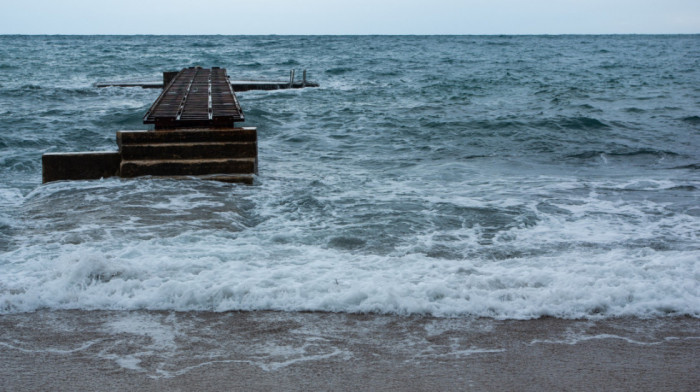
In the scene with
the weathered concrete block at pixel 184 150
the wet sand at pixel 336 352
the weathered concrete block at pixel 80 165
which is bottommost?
the wet sand at pixel 336 352

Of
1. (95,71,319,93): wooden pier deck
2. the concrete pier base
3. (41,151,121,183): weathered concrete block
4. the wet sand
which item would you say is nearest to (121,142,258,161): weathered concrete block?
the concrete pier base

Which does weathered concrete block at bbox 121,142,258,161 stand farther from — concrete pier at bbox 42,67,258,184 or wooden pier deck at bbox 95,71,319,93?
wooden pier deck at bbox 95,71,319,93

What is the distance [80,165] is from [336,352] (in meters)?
6.33

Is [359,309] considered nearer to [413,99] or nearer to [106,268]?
[106,268]

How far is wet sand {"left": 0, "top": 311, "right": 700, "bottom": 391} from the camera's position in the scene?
3609 mm

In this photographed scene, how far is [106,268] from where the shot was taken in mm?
5113

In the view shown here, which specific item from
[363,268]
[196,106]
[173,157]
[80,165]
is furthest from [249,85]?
[363,268]

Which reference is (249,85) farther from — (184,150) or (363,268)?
(363,268)

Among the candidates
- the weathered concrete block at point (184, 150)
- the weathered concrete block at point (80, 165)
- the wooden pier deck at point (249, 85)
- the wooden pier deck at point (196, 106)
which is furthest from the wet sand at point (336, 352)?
the wooden pier deck at point (249, 85)

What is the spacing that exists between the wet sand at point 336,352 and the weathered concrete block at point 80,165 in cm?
478

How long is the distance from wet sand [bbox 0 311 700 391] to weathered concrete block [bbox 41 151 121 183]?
478 cm

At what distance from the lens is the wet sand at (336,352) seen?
3609 millimetres

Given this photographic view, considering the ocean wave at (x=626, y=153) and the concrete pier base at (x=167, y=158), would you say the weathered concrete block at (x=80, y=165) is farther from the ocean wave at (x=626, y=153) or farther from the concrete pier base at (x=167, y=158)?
the ocean wave at (x=626, y=153)

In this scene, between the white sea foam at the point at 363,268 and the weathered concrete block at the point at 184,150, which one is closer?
the white sea foam at the point at 363,268
